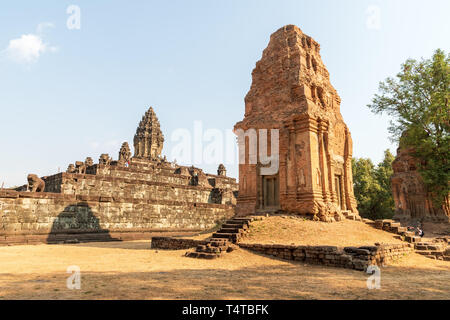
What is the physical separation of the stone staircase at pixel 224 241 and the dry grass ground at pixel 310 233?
31cm

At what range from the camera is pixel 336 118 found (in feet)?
46.9

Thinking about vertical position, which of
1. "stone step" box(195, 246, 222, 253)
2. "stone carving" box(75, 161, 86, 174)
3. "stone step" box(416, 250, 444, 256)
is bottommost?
"stone step" box(416, 250, 444, 256)

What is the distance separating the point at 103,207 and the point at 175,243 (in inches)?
261

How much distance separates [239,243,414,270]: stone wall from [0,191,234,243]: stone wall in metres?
9.81

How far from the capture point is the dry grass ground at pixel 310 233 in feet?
29.2

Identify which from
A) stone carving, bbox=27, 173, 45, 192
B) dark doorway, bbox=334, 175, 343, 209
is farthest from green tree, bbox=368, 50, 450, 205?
stone carving, bbox=27, 173, 45, 192

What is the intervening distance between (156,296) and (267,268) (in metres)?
Result: 3.57

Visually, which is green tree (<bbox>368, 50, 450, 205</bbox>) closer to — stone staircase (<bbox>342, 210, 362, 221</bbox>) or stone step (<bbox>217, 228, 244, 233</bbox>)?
stone staircase (<bbox>342, 210, 362, 221</bbox>)

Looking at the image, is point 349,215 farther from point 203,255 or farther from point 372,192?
point 372,192

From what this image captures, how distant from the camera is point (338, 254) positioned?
712cm

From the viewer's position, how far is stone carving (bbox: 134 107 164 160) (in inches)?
1703

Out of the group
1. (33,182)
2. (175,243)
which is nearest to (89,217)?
(33,182)

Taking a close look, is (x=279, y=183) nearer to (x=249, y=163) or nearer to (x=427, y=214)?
(x=249, y=163)
